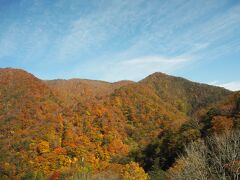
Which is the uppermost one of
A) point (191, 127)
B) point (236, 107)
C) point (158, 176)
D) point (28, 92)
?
point (28, 92)

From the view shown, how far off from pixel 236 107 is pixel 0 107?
431 feet

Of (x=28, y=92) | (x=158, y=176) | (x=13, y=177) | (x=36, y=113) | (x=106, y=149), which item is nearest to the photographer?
(x=158, y=176)

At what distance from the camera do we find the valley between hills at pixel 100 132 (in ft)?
209

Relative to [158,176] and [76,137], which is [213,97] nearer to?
[76,137]

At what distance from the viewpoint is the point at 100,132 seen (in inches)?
4769

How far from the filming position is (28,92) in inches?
6791

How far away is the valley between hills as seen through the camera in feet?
209

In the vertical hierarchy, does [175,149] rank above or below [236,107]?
below

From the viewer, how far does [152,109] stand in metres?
154

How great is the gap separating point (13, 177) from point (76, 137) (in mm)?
29711

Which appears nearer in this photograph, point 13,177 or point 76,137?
point 13,177

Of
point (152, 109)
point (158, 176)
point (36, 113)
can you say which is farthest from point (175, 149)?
point (36, 113)

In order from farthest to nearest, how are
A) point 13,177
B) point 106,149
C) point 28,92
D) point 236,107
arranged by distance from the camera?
1. point 28,92
2. point 106,149
3. point 13,177
4. point 236,107

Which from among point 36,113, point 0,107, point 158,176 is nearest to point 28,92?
point 0,107
